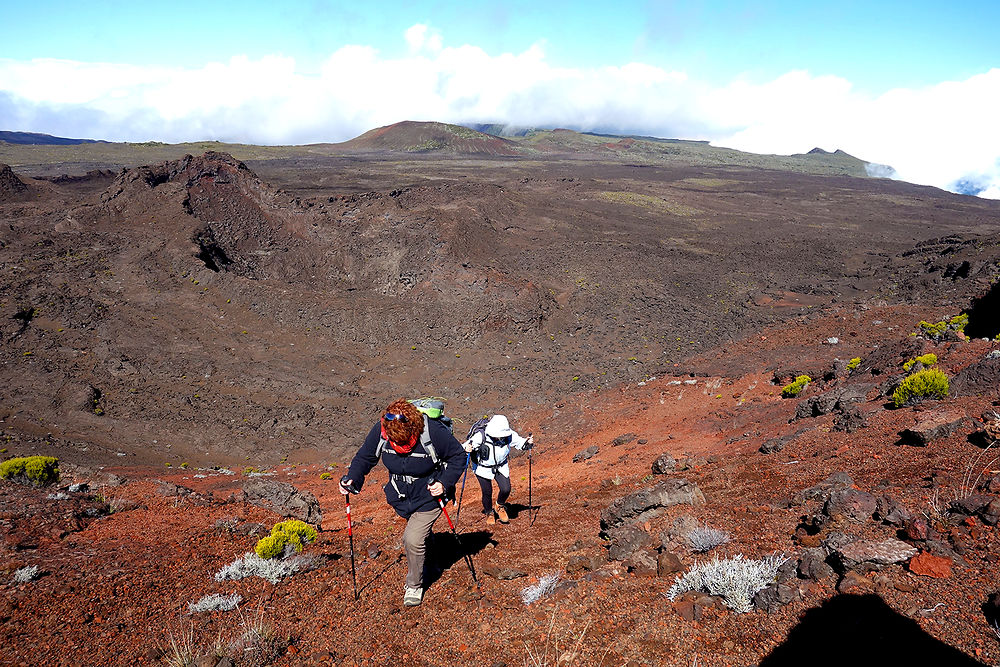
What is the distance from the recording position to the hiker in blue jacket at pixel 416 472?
4.22m

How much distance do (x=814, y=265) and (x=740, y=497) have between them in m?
34.3

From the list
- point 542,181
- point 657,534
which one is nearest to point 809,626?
point 657,534

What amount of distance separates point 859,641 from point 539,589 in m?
2.13

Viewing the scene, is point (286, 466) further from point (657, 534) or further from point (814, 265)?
point (814, 265)

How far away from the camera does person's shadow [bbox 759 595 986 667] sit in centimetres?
277

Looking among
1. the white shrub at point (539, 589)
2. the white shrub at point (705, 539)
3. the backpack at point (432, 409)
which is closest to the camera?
the white shrub at point (539, 589)

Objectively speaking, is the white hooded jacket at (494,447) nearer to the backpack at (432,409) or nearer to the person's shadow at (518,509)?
the person's shadow at (518,509)

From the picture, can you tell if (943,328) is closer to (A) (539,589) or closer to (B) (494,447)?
(B) (494,447)

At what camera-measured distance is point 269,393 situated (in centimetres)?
1645

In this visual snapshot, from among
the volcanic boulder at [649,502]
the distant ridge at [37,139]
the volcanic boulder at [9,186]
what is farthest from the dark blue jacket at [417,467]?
the distant ridge at [37,139]

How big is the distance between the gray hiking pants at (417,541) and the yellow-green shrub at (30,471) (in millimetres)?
7319

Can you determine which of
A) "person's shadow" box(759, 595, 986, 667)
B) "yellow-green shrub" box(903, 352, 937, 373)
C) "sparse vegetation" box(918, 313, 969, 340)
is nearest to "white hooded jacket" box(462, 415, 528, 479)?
"person's shadow" box(759, 595, 986, 667)

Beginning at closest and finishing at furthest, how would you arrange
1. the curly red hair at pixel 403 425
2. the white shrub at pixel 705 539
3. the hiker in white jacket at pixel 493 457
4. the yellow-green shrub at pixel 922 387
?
1. the curly red hair at pixel 403 425
2. the white shrub at pixel 705 539
3. the hiker in white jacket at pixel 493 457
4. the yellow-green shrub at pixel 922 387

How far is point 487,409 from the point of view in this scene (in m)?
16.2
